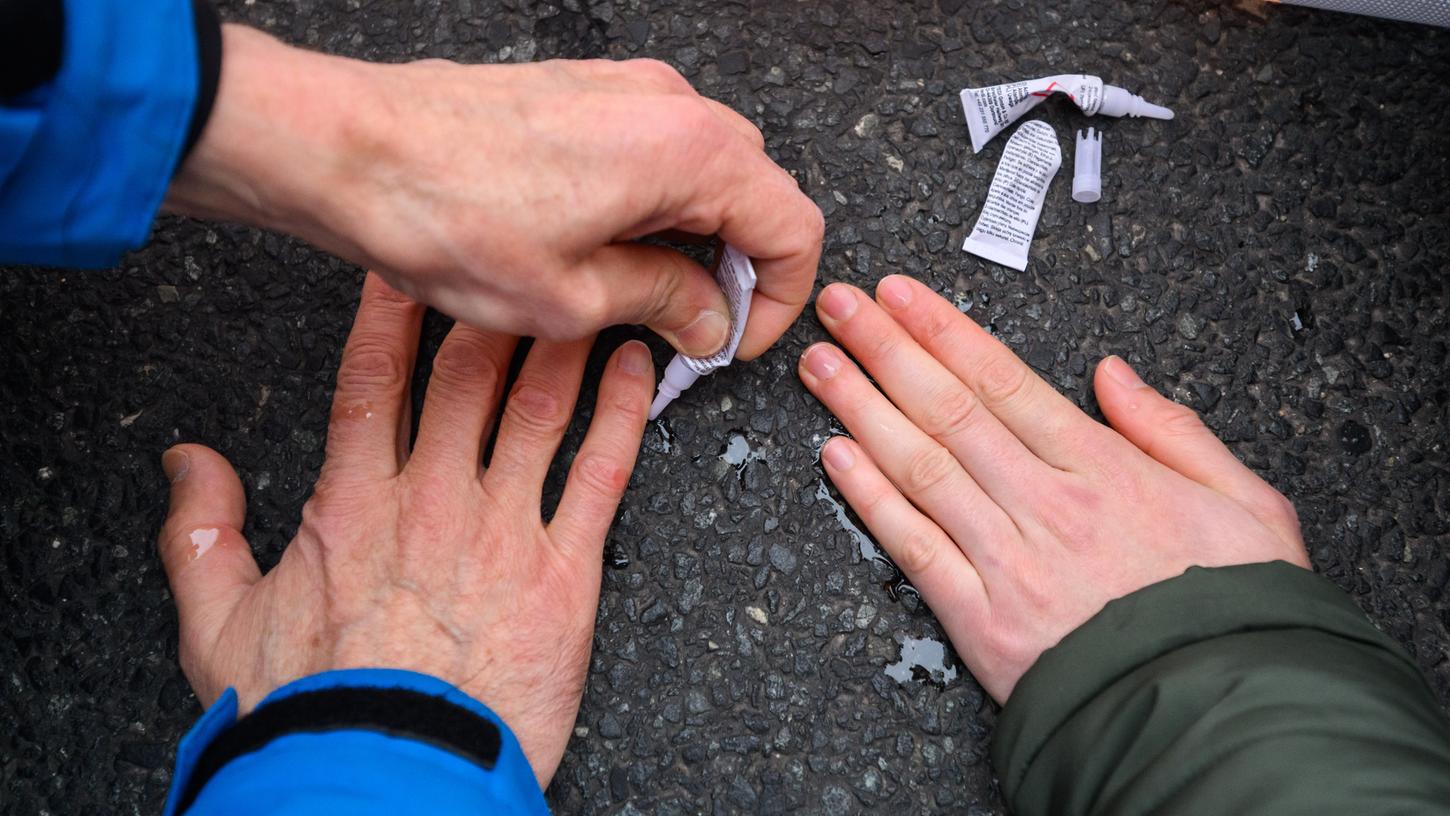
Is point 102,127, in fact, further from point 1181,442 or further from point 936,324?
point 1181,442

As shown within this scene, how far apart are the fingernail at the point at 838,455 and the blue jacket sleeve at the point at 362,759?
2.10 ft

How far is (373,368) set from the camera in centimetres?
159

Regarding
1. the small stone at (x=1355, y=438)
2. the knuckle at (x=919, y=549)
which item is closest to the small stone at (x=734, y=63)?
the knuckle at (x=919, y=549)

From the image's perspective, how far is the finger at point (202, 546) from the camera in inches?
60.9

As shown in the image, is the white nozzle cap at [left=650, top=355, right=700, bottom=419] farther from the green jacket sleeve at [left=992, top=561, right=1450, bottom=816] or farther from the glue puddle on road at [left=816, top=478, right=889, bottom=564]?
the green jacket sleeve at [left=992, top=561, right=1450, bottom=816]

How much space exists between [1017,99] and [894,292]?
1.43 feet

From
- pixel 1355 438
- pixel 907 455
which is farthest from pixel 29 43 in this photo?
pixel 1355 438

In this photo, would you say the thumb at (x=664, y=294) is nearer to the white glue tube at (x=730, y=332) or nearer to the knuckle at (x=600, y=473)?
the white glue tube at (x=730, y=332)

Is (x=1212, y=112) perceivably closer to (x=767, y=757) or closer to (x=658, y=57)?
(x=658, y=57)

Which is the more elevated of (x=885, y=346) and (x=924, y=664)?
(x=885, y=346)

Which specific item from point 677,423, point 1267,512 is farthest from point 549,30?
point 1267,512

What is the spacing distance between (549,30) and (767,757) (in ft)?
4.30

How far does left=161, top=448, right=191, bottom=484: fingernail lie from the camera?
1.64 metres

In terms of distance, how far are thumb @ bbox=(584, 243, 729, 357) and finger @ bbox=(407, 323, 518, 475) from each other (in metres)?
0.29
